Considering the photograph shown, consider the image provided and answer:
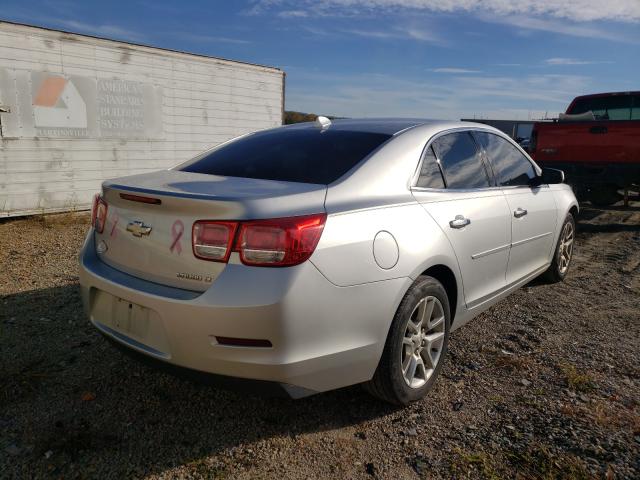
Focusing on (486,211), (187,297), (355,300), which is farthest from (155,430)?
(486,211)

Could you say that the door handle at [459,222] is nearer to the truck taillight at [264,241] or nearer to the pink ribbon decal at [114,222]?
the truck taillight at [264,241]

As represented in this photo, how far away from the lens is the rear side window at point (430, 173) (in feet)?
9.59

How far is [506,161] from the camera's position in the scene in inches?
157

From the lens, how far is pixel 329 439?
2.50m

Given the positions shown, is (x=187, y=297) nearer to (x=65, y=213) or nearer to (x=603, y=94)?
(x=65, y=213)

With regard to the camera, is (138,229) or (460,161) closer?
(138,229)

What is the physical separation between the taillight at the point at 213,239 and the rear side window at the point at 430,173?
1.20 meters

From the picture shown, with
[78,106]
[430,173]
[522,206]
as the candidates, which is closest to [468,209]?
[430,173]

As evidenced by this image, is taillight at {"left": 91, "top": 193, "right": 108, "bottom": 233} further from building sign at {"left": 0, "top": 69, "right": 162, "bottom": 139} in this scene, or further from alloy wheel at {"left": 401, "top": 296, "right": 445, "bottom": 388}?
building sign at {"left": 0, "top": 69, "right": 162, "bottom": 139}

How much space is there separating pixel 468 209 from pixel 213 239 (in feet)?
5.54

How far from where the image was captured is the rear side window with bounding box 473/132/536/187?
12.4 ft

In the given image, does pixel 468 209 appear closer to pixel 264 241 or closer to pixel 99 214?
pixel 264 241

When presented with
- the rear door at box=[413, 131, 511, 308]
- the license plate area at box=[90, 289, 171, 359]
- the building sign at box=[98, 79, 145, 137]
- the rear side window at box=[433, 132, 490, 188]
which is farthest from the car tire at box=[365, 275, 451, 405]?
the building sign at box=[98, 79, 145, 137]

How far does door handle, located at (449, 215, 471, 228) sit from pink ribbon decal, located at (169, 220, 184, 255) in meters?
1.50
